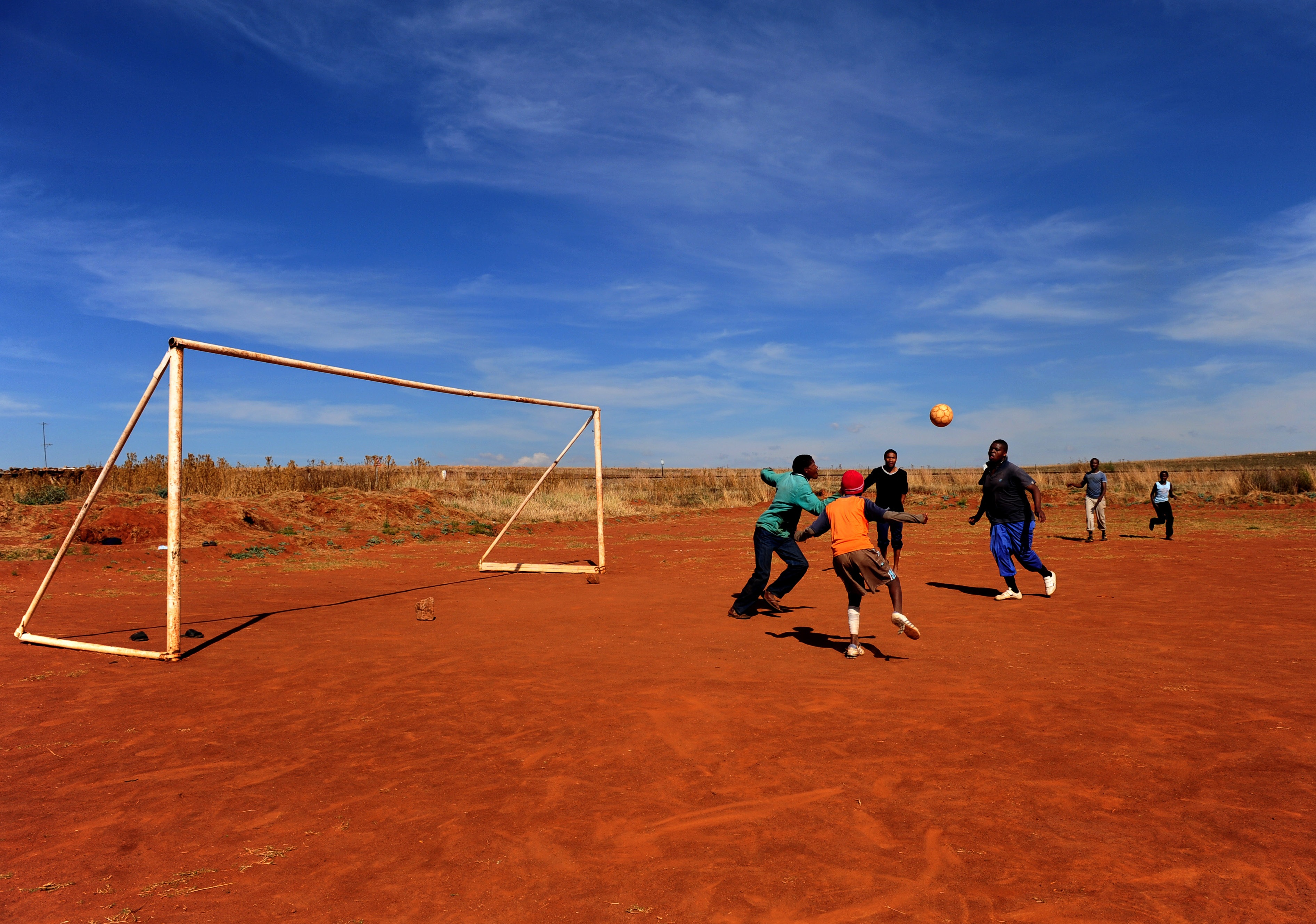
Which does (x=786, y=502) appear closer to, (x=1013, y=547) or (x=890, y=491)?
(x=890, y=491)

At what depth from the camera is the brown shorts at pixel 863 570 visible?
25.4ft

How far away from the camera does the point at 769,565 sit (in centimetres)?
982

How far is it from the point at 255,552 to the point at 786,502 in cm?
1461

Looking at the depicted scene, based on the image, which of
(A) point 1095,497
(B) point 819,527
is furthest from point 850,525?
(A) point 1095,497

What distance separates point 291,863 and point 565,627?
6100 millimetres

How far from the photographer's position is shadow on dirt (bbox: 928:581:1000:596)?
480 inches

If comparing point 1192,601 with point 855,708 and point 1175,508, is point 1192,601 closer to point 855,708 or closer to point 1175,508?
point 855,708

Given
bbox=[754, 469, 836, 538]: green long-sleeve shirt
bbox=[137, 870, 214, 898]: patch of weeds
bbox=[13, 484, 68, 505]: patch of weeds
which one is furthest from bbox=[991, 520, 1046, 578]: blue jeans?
bbox=[13, 484, 68, 505]: patch of weeds

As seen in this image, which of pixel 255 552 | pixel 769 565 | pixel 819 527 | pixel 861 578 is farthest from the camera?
pixel 255 552

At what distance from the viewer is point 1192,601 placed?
10.8m

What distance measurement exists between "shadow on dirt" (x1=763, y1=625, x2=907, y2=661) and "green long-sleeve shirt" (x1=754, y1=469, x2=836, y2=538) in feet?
4.07

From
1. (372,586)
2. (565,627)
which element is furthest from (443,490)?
(565,627)

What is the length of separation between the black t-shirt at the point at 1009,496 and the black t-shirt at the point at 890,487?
1333 millimetres

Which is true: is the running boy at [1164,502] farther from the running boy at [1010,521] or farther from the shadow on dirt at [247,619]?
the shadow on dirt at [247,619]
